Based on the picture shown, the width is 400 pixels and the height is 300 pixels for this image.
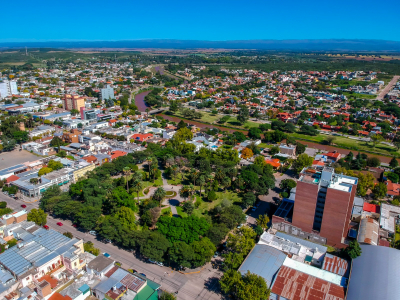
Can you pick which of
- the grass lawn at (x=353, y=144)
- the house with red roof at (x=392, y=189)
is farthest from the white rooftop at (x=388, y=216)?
the grass lawn at (x=353, y=144)

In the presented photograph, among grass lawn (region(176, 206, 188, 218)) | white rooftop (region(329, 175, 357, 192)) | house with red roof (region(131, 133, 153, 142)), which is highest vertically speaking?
white rooftop (region(329, 175, 357, 192))

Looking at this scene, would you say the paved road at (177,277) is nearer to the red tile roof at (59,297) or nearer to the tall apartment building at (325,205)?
the red tile roof at (59,297)

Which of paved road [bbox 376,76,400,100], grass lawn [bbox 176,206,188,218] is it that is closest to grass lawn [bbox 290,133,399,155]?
grass lawn [bbox 176,206,188,218]

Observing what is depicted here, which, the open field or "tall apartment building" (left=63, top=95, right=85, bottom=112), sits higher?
"tall apartment building" (left=63, top=95, right=85, bottom=112)

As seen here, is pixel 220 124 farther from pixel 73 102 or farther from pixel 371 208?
pixel 371 208

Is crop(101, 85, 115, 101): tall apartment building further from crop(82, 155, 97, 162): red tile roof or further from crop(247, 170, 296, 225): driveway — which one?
crop(247, 170, 296, 225): driveway

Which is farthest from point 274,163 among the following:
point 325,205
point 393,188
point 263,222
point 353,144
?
point 353,144

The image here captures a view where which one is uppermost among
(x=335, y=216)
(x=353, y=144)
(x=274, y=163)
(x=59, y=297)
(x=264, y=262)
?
(x=335, y=216)
